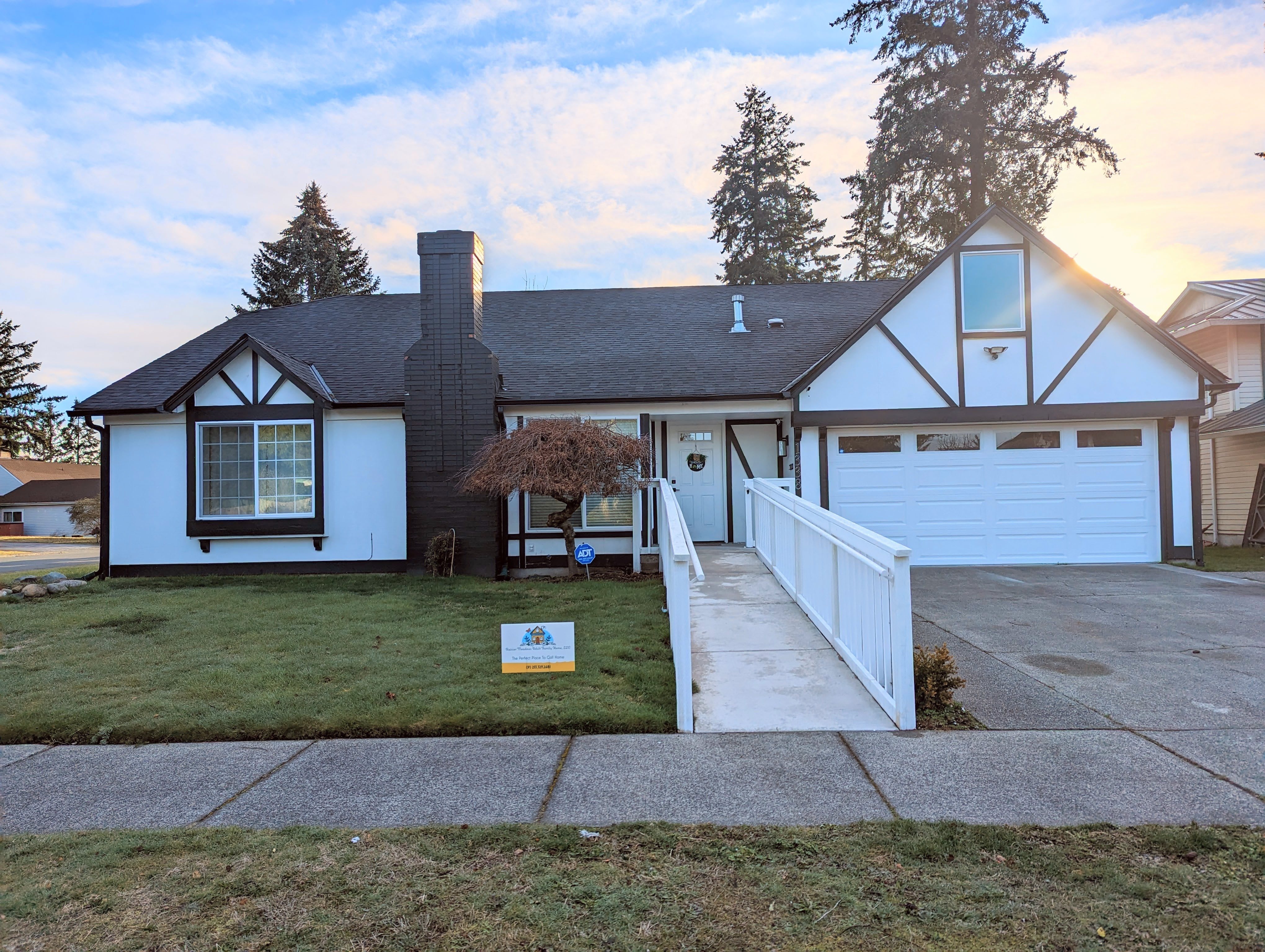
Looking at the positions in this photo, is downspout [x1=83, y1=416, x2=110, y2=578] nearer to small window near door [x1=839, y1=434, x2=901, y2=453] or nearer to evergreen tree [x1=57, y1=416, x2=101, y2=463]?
small window near door [x1=839, y1=434, x2=901, y2=453]

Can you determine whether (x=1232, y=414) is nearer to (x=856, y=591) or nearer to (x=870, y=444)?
(x=870, y=444)

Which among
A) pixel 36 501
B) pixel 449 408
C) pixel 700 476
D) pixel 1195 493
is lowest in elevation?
pixel 36 501

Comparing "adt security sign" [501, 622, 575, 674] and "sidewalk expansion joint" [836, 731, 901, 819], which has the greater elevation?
"adt security sign" [501, 622, 575, 674]

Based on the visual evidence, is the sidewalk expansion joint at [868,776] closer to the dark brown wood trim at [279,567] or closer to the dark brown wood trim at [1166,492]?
the dark brown wood trim at [279,567]

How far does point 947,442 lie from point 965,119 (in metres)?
15.4

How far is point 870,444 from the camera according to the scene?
473 inches

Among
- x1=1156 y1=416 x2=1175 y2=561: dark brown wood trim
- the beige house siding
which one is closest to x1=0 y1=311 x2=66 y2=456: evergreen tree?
x1=1156 y1=416 x2=1175 y2=561: dark brown wood trim

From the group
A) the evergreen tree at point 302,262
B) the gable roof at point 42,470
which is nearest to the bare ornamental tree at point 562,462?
the evergreen tree at point 302,262

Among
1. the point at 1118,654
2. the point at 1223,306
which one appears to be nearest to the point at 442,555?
the point at 1118,654

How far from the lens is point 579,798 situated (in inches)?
142

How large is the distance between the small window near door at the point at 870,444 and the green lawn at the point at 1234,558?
4.81 meters

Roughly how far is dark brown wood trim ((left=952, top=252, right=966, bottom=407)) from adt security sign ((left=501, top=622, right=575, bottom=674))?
889 centimetres

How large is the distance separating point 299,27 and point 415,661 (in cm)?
886

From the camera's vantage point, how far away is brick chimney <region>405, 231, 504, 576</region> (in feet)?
38.0
